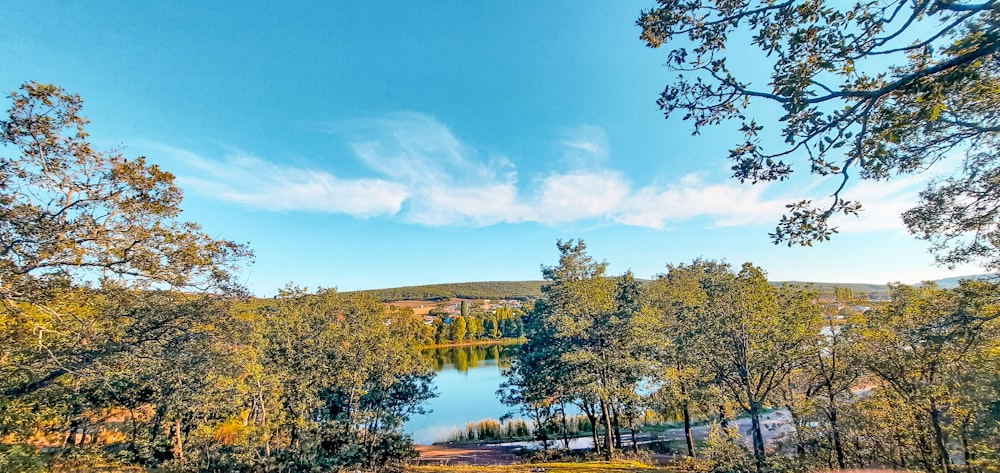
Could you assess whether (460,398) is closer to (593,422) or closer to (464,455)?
(464,455)

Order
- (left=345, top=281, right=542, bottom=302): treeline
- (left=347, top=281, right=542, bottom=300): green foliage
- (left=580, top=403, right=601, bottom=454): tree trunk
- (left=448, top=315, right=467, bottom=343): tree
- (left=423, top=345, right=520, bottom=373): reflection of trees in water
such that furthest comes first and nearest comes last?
1. (left=347, top=281, right=542, bottom=300): green foliage
2. (left=345, top=281, right=542, bottom=302): treeline
3. (left=448, top=315, right=467, bottom=343): tree
4. (left=423, top=345, right=520, bottom=373): reflection of trees in water
5. (left=580, top=403, right=601, bottom=454): tree trunk

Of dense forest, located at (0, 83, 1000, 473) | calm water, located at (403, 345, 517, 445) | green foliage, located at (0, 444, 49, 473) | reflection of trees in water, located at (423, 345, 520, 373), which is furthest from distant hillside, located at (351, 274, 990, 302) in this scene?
green foliage, located at (0, 444, 49, 473)

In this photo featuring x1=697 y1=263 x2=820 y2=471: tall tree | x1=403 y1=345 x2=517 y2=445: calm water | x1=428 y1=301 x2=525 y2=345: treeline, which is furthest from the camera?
x1=428 y1=301 x2=525 y2=345: treeline

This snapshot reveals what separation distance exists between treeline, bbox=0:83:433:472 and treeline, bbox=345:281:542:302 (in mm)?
134213

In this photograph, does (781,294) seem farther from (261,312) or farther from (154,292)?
(261,312)

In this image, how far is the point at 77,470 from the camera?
13.9 m

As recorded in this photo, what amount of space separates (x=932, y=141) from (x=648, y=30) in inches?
142

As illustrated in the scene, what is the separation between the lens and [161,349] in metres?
9.54

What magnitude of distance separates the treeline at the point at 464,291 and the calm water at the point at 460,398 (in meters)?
92.5

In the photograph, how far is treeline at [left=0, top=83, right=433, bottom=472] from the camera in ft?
23.2

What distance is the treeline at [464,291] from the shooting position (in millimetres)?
160125

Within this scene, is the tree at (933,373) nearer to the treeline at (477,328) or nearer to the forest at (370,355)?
the forest at (370,355)

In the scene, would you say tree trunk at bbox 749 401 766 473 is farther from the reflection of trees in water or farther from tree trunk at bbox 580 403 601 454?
the reflection of trees in water

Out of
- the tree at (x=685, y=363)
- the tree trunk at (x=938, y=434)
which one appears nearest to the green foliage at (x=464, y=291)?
the tree at (x=685, y=363)
